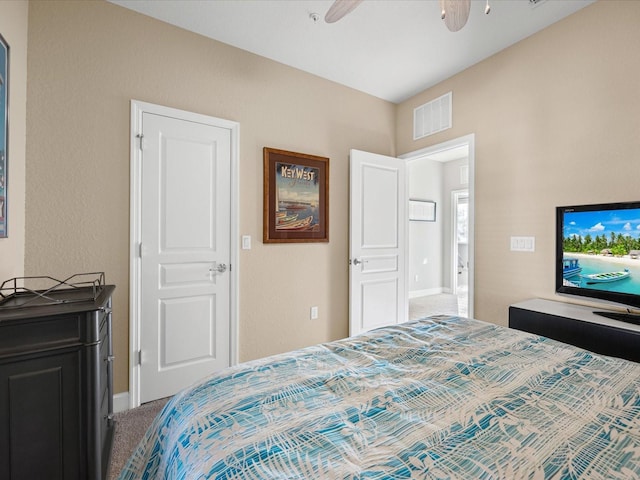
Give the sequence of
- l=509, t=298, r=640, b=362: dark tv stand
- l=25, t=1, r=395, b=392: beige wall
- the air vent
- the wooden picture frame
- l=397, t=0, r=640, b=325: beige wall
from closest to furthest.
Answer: l=509, t=298, r=640, b=362: dark tv stand < l=25, t=1, r=395, b=392: beige wall < l=397, t=0, r=640, b=325: beige wall < the wooden picture frame < the air vent

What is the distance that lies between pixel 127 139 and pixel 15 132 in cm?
60

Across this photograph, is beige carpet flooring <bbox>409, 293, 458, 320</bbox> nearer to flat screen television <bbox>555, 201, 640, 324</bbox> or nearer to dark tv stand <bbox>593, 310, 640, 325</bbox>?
flat screen television <bbox>555, 201, 640, 324</bbox>

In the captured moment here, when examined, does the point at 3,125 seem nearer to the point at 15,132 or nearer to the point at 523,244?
the point at 15,132

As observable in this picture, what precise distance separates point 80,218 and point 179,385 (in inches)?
57.0

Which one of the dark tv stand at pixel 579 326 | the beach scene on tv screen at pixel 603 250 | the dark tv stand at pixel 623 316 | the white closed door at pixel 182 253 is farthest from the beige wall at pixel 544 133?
the white closed door at pixel 182 253

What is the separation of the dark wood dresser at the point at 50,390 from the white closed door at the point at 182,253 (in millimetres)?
1045

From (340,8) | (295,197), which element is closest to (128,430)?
(295,197)

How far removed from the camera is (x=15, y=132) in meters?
1.77

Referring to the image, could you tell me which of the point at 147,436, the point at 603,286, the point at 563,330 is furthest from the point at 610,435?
the point at 603,286

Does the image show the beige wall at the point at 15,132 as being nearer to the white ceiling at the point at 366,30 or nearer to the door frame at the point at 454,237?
the white ceiling at the point at 366,30

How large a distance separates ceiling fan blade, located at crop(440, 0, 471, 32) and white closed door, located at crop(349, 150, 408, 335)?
1670 millimetres

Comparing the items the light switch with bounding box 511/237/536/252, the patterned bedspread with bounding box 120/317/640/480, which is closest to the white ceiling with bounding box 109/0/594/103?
the light switch with bounding box 511/237/536/252

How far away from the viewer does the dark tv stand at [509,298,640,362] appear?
1.78 m

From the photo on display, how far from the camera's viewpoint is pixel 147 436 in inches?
41.8
